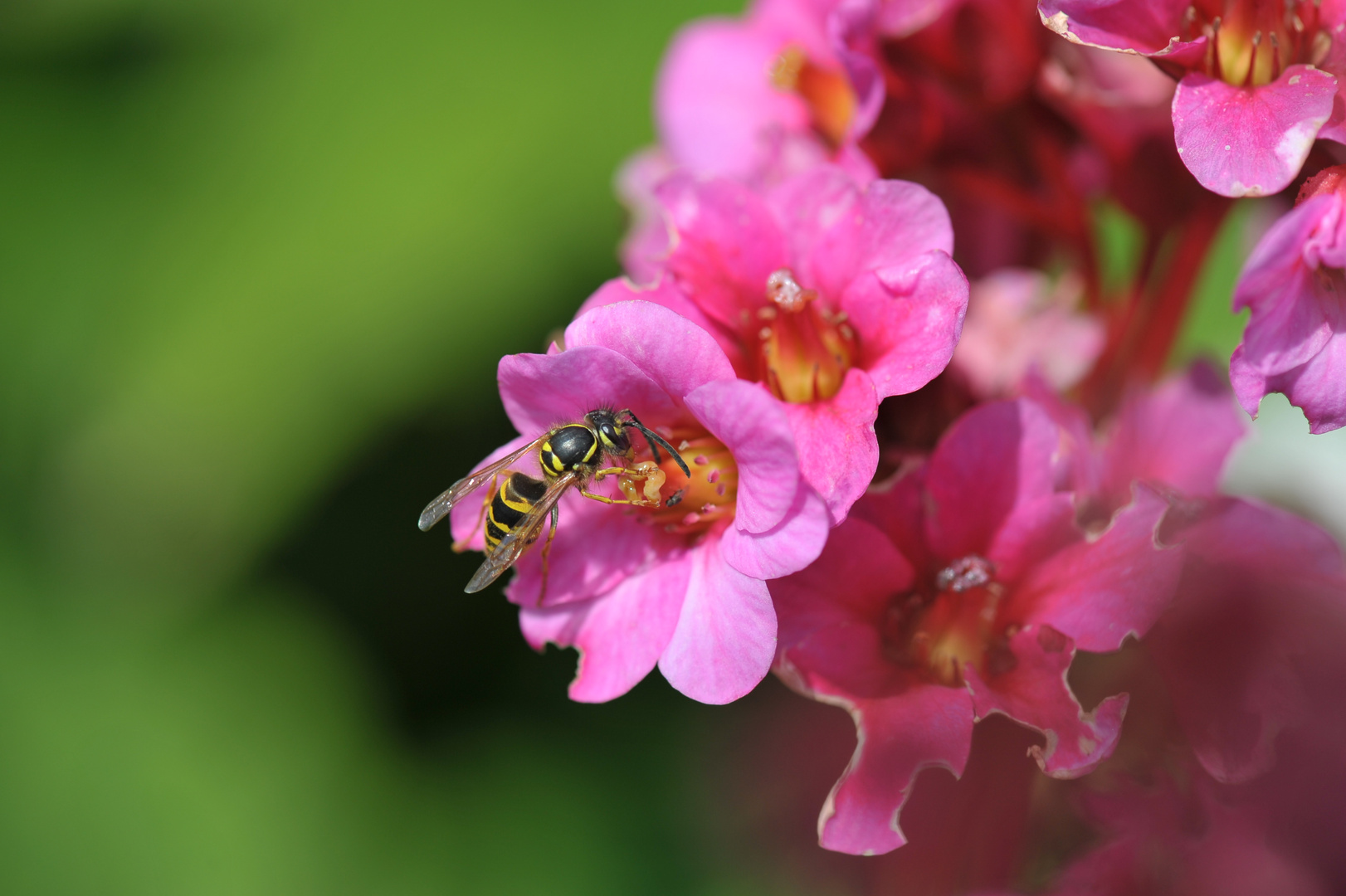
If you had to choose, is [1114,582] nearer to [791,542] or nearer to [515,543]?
[791,542]

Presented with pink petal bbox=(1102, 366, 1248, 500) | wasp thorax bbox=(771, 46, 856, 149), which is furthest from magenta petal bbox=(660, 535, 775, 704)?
wasp thorax bbox=(771, 46, 856, 149)

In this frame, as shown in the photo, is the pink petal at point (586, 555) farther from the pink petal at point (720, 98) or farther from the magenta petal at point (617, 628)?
the pink petal at point (720, 98)

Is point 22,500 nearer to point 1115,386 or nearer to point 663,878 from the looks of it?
point 663,878

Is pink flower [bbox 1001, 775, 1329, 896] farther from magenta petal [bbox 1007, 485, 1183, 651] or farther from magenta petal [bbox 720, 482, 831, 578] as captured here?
magenta petal [bbox 720, 482, 831, 578]

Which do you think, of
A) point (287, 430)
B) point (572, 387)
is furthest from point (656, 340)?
point (287, 430)

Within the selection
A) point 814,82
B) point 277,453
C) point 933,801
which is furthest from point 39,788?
point 814,82

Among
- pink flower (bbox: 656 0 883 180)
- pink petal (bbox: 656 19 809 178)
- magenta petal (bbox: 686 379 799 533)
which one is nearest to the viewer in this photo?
magenta petal (bbox: 686 379 799 533)
